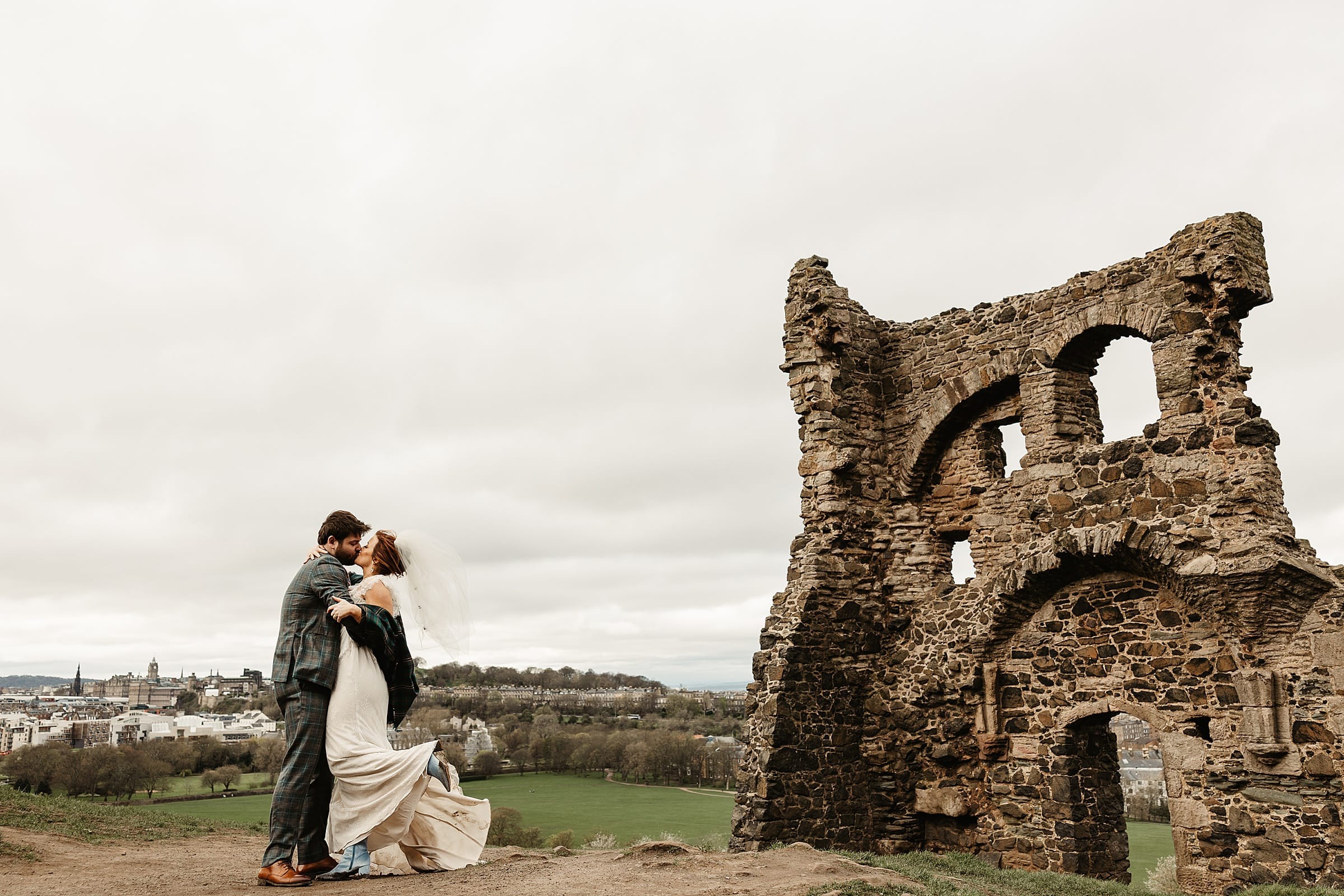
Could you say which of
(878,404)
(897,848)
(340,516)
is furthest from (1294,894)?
(340,516)

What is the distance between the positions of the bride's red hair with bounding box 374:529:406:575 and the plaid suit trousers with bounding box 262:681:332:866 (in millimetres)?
858

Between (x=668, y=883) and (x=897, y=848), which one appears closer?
(x=668, y=883)

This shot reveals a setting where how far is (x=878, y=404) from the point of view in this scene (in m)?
13.5

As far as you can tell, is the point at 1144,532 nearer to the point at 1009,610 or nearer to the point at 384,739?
the point at 1009,610

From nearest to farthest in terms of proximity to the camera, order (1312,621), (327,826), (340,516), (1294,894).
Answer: (327,826) < (340,516) < (1294,894) < (1312,621)

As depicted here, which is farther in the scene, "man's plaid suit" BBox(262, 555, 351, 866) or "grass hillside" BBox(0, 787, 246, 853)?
"grass hillside" BBox(0, 787, 246, 853)

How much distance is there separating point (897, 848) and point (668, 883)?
23.1 ft

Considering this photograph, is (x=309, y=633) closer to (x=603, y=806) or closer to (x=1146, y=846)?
(x=1146, y=846)

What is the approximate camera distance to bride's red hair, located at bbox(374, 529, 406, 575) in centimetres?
594

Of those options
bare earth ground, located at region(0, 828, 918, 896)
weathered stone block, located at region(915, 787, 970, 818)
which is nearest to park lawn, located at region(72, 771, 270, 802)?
bare earth ground, located at region(0, 828, 918, 896)

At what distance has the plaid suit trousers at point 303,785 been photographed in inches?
208

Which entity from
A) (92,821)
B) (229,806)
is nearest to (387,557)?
(92,821)

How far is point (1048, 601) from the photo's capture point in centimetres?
1141

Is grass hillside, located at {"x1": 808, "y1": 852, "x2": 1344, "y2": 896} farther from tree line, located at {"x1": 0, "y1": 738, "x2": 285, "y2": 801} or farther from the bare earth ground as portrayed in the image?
tree line, located at {"x1": 0, "y1": 738, "x2": 285, "y2": 801}
